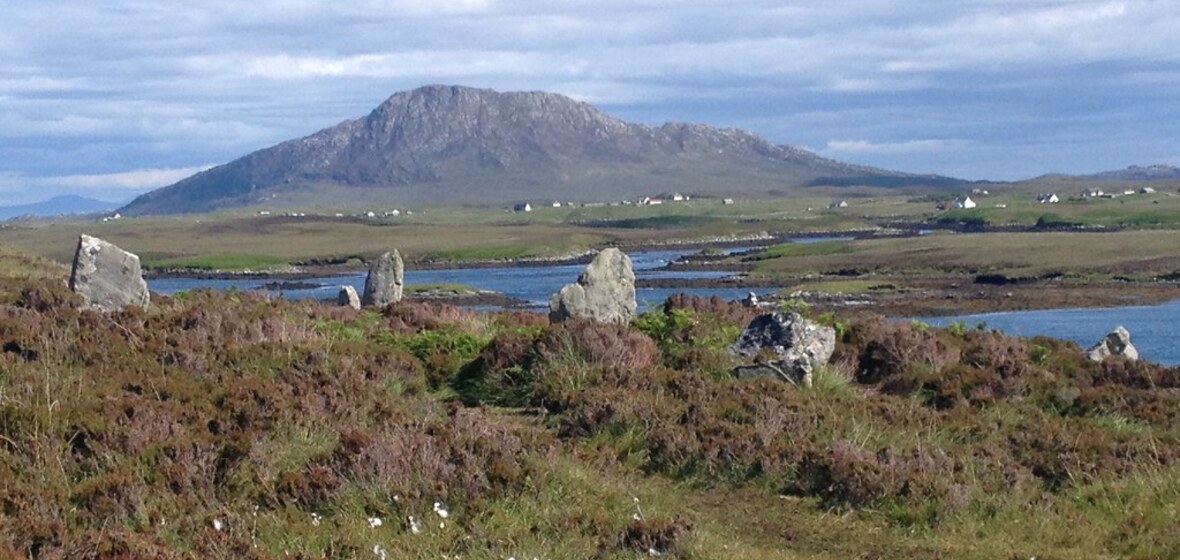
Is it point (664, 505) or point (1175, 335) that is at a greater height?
point (664, 505)

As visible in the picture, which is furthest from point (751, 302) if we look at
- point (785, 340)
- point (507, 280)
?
point (507, 280)

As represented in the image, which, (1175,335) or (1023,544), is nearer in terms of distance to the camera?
(1023,544)

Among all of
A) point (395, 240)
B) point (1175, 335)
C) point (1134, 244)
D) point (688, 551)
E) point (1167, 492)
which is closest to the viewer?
point (688, 551)

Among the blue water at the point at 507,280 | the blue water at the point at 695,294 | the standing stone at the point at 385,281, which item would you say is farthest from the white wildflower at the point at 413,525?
the blue water at the point at 507,280

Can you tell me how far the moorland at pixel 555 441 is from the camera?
1061 centimetres

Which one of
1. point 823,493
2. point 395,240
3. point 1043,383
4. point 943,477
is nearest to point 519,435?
point 823,493

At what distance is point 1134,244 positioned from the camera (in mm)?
101312

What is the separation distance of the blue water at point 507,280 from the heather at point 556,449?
2295 inches

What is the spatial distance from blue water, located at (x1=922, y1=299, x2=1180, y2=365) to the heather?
33677 millimetres

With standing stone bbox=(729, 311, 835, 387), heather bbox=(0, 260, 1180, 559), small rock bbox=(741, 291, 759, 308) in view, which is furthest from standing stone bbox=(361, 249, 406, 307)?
standing stone bbox=(729, 311, 835, 387)

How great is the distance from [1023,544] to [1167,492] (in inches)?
73.0

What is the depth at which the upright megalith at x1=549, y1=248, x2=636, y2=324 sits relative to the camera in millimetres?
23984

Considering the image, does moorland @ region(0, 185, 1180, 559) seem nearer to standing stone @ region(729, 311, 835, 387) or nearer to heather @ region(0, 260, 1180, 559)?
heather @ region(0, 260, 1180, 559)

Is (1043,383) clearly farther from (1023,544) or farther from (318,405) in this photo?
(318,405)
